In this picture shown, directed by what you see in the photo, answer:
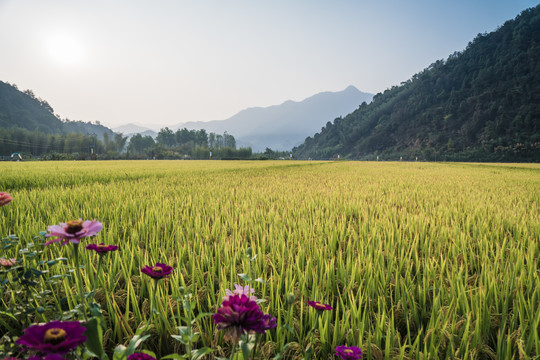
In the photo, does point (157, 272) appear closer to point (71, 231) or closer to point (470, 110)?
point (71, 231)

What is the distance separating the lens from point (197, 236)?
182 cm

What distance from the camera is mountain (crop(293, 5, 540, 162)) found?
166 ft

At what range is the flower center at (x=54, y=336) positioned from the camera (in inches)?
15.7

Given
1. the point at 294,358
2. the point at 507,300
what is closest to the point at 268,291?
the point at 294,358

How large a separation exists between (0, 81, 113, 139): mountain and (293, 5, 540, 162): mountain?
8805cm

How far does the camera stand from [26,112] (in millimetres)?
95125

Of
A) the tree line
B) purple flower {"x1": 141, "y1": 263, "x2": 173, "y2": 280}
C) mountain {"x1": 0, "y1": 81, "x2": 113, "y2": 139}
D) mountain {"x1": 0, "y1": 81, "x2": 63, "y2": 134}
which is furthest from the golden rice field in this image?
mountain {"x1": 0, "y1": 81, "x2": 63, "y2": 134}

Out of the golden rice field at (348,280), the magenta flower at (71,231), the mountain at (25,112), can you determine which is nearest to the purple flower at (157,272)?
the magenta flower at (71,231)

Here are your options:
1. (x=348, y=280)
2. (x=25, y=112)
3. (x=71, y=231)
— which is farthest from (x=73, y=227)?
(x=25, y=112)

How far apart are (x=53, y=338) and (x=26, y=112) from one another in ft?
423

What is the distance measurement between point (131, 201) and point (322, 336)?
282 centimetres

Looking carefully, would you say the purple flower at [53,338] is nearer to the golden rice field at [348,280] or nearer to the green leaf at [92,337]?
the green leaf at [92,337]

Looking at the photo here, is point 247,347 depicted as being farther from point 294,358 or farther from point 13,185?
point 13,185

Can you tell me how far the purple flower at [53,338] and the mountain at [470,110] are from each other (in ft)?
202
